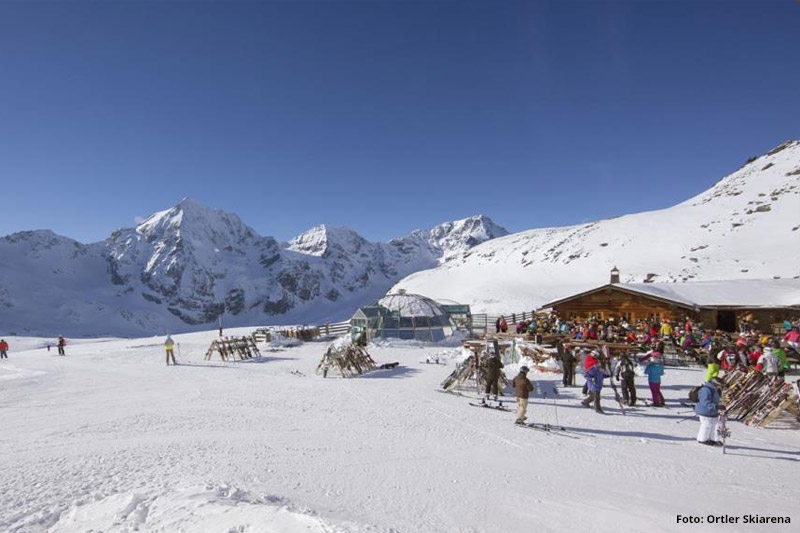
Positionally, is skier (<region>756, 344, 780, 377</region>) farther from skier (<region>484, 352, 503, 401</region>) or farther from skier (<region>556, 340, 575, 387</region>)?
skier (<region>484, 352, 503, 401</region>)

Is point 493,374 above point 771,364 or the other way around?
the other way around

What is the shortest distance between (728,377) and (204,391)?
53.0ft

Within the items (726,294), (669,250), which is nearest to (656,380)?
(726,294)

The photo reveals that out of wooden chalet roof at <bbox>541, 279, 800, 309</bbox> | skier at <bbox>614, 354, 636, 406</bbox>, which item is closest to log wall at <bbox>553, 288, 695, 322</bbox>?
wooden chalet roof at <bbox>541, 279, 800, 309</bbox>

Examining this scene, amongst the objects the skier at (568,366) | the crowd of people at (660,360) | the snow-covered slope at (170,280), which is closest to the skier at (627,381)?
the crowd of people at (660,360)

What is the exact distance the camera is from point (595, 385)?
11.2 metres

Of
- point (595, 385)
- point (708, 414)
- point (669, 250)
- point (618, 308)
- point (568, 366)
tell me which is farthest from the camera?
point (669, 250)

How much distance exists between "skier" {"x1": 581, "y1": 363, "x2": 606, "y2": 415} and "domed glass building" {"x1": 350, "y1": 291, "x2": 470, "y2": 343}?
1879 centimetres

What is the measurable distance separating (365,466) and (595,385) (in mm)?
7236

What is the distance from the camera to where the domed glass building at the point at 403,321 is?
30.8 m

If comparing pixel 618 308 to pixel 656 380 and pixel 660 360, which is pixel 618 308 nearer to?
pixel 660 360

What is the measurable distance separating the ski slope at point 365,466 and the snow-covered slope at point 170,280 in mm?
103279

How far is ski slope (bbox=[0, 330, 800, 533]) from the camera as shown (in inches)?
201

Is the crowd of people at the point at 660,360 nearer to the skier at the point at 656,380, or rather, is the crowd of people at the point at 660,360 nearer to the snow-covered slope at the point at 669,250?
the skier at the point at 656,380
